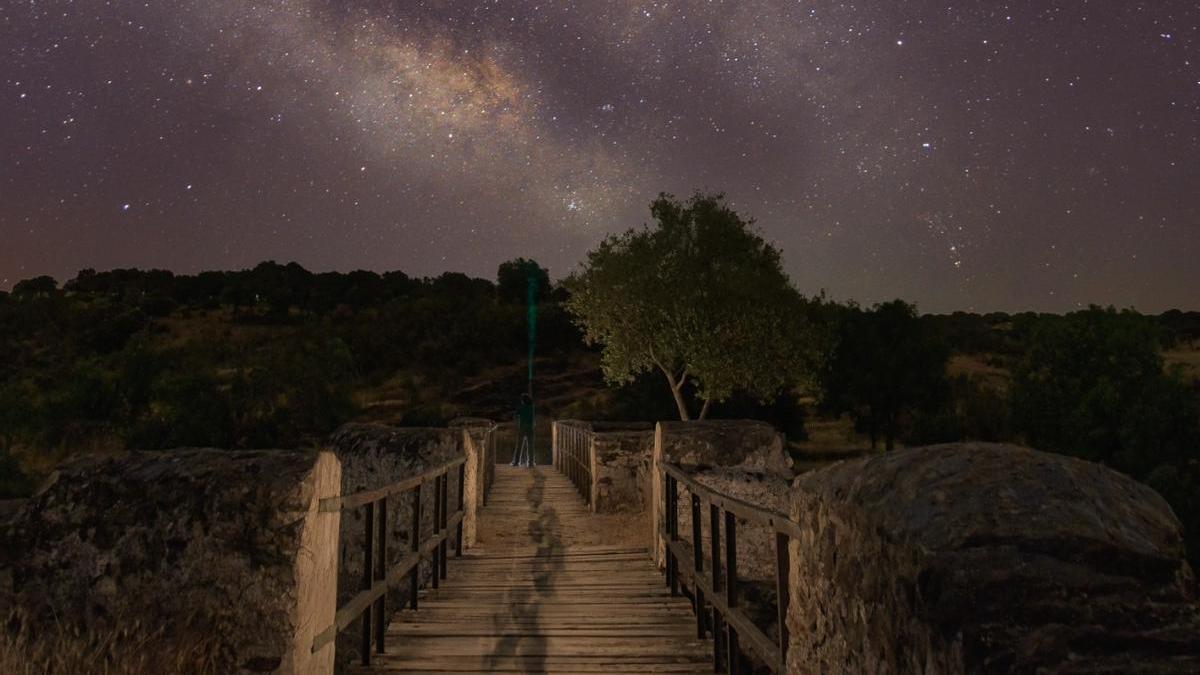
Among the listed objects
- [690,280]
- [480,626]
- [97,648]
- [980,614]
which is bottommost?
[480,626]

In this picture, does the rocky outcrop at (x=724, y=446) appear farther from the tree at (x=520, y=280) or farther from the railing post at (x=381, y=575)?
the tree at (x=520, y=280)

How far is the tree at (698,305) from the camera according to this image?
88.4 ft

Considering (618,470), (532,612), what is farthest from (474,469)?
(532,612)

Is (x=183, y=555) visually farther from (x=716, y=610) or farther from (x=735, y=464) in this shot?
(x=735, y=464)

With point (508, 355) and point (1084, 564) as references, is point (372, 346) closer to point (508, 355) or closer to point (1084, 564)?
point (508, 355)

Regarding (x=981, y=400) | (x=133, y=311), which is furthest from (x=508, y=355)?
(x=981, y=400)

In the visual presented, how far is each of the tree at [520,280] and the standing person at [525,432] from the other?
39598mm

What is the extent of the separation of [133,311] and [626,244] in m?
38.5

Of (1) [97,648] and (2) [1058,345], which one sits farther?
(2) [1058,345]

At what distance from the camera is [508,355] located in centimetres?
5247

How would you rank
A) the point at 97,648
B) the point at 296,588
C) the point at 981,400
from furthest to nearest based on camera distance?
the point at 981,400 → the point at 296,588 → the point at 97,648

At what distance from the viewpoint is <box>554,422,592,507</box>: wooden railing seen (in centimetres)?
1501

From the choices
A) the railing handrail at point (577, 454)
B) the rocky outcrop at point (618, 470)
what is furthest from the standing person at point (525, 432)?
the rocky outcrop at point (618, 470)

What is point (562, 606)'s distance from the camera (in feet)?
21.9
